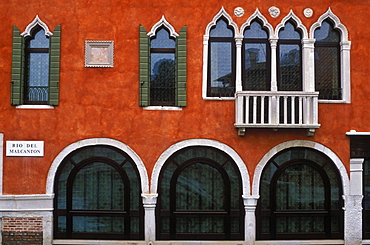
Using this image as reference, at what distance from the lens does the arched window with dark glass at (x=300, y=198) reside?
28.9 ft

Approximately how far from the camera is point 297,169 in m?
8.90

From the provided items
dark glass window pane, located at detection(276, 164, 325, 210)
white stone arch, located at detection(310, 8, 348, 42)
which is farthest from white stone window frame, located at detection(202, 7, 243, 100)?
dark glass window pane, located at detection(276, 164, 325, 210)

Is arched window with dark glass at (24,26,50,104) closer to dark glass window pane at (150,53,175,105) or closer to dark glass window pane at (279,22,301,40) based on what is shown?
dark glass window pane at (150,53,175,105)

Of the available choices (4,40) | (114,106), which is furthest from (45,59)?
(114,106)

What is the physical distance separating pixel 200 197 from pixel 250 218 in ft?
3.93

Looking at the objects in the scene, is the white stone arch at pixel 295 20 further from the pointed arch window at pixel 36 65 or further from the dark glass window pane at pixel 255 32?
the pointed arch window at pixel 36 65

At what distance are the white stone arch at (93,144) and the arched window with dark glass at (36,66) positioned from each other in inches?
52.1

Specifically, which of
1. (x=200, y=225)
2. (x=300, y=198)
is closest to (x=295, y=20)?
(x=300, y=198)

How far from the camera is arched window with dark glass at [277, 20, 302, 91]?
8.88 metres

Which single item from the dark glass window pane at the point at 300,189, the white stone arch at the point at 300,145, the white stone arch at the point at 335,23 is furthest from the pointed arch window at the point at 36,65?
the white stone arch at the point at 335,23

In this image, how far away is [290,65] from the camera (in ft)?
29.2

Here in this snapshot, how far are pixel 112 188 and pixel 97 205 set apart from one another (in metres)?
0.51

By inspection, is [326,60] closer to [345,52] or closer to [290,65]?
[345,52]

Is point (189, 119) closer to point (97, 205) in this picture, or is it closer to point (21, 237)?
point (97, 205)
